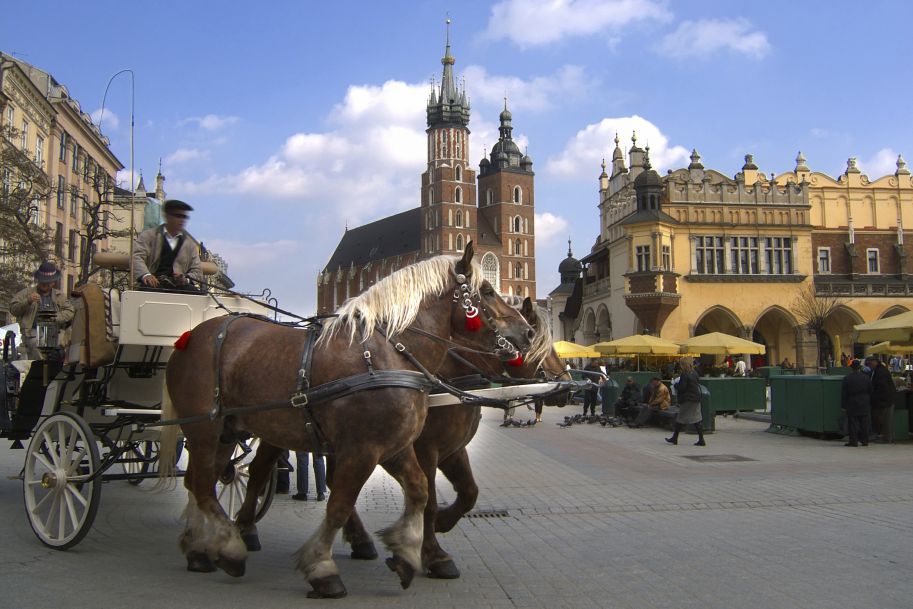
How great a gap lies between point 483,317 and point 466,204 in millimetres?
116130

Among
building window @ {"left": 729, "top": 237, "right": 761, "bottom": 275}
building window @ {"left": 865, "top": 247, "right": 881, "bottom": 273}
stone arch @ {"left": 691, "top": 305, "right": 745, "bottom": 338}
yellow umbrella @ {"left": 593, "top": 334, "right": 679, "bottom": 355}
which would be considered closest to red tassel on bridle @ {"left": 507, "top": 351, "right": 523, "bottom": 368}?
yellow umbrella @ {"left": 593, "top": 334, "right": 679, "bottom": 355}

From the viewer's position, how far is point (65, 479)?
5.96 metres

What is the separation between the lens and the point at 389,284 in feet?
17.7

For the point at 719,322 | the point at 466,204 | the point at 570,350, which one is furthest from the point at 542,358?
the point at 466,204

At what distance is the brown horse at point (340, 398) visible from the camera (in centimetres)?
478

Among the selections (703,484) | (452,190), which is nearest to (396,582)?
(703,484)

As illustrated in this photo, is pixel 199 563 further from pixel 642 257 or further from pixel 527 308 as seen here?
pixel 642 257

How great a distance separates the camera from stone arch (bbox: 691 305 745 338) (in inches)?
1815

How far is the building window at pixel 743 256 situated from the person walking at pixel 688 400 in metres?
33.4

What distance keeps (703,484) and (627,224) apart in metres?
36.4

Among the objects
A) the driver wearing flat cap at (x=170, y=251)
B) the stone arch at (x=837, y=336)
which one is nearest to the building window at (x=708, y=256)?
the stone arch at (x=837, y=336)

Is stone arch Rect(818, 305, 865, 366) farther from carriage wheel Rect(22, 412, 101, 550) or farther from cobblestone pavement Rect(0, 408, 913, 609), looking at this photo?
carriage wheel Rect(22, 412, 101, 550)

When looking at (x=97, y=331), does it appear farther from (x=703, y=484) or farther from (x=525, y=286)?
(x=525, y=286)

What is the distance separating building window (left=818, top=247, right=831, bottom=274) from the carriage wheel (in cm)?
4932
